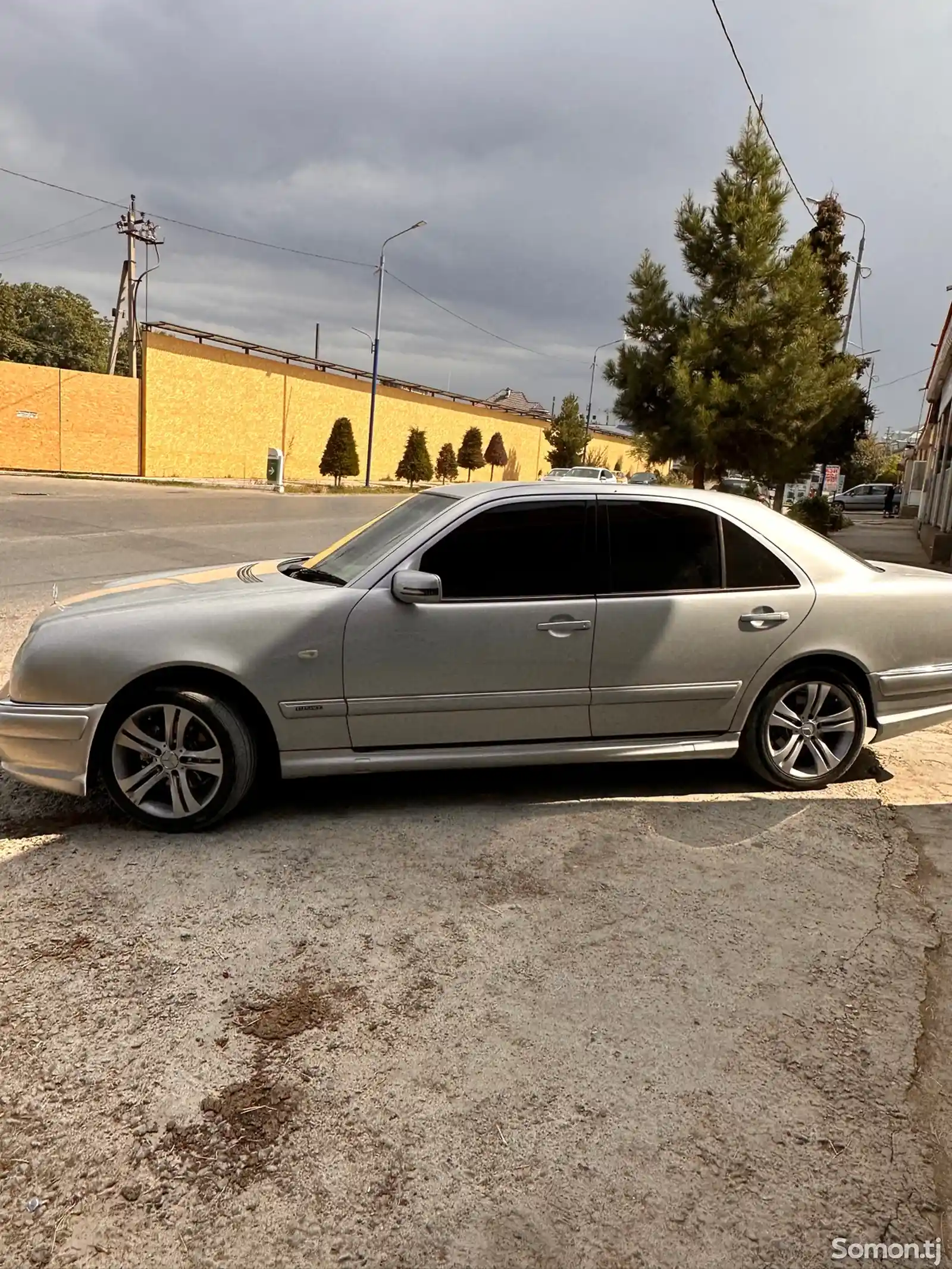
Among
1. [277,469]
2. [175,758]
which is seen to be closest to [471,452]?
[277,469]

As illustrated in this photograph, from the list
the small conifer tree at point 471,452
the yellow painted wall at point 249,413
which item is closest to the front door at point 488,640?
the yellow painted wall at point 249,413

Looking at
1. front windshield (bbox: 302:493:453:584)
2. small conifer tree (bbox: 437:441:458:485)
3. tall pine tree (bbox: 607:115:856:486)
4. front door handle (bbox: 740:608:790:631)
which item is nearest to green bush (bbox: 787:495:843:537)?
tall pine tree (bbox: 607:115:856:486)

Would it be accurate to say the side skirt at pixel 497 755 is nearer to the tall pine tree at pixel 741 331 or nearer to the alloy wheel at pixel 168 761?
the alloy wheel at pixel 168 761

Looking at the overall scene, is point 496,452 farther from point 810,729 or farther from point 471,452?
point 810,729

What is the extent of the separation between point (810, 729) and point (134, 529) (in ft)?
43.4

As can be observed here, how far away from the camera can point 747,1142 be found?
2191 mm

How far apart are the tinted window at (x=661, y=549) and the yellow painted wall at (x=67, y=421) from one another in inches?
1159

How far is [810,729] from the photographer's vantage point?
14.6 ft

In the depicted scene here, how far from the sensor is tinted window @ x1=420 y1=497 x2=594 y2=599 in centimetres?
403

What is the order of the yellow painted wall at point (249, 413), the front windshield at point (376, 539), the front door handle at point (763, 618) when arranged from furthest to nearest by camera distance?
1. the yellow painted wall at point (249, 413)
2. the front door handle at point (763, 618)
3. the front windshield at point (376, 539)

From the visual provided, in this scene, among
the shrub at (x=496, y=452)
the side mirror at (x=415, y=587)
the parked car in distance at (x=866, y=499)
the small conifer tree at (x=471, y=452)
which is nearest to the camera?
the side mirror at (x=415, y=587)

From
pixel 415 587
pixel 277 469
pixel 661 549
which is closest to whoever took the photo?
pixel 415 587

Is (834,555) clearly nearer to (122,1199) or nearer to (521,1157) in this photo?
(521,1157)

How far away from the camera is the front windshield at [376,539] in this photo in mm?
4129
